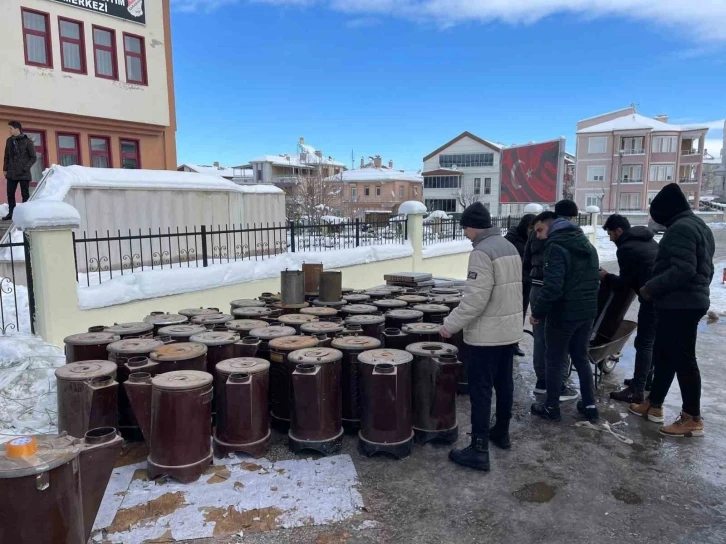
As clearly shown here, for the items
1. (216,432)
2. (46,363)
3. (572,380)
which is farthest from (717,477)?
(46,363)

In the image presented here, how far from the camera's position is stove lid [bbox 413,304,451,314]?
212 inches

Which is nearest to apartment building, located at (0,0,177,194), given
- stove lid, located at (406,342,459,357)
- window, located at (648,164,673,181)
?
stove lid, located at (406,342,459,357)

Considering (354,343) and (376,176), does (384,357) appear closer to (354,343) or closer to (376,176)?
(354,343)

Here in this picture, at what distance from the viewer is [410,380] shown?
390 centimetres

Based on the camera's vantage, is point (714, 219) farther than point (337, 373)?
Yes

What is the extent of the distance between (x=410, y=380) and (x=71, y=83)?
53.1ft

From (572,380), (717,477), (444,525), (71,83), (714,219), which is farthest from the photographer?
(714,219)

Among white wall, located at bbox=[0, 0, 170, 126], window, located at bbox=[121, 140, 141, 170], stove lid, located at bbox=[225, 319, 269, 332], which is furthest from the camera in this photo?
window, located at bbox=[121, 140, 141, 170]

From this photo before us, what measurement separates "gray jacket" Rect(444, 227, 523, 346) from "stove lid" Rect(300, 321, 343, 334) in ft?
4.36

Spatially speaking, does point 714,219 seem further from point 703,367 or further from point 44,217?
point 44,217

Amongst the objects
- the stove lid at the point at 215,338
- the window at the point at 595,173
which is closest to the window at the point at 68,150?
the stove lid at the point at 215,338

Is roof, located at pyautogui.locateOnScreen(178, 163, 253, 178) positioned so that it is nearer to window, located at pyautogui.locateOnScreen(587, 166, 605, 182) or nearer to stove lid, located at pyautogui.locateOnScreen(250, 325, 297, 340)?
window, located at pyautogui.locateOnScreen(587, 166, 605, 182)

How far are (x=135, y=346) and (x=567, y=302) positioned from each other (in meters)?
3.59

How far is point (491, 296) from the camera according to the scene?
11.7 ft
